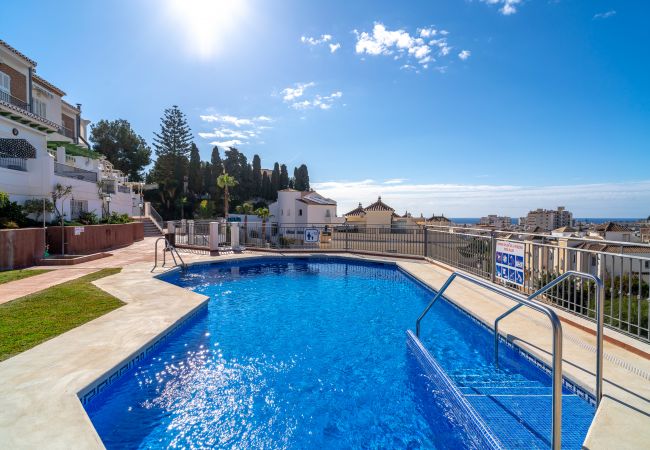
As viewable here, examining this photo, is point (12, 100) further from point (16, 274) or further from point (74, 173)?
point (16, 274)

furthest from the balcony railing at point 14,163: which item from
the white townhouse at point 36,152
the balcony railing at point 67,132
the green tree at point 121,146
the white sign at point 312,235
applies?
the green tree at point 121,146

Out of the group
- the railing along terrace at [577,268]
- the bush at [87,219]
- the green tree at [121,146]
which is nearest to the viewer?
the railing along terrace at [577,268]

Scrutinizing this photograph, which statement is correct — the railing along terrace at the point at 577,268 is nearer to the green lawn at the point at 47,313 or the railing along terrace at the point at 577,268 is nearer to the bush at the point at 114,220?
the green lawn at the point at 47,313

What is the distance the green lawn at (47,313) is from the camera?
15.9ft

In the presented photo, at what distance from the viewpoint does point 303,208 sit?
4475cm

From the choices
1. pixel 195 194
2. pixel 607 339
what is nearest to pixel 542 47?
pixel 607 339

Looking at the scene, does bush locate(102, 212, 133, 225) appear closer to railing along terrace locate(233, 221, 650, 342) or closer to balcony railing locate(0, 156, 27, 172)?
balcony railing locate(0, 156, 27, 172)

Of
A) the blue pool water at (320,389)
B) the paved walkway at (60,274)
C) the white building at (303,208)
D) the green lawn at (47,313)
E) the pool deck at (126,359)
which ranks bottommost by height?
the blue pool water at (320,389)

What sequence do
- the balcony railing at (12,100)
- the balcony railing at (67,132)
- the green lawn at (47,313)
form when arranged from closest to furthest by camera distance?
1. the green lawn at (47,313)
2. the balcony railing at (12,100)
3. the balcony railing at (67,132)

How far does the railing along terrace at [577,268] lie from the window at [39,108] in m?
29.9

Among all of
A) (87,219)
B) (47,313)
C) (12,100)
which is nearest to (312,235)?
(47,313)

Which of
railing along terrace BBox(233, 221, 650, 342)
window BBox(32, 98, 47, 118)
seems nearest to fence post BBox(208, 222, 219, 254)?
railing along terrace BBox(233, 221, 650, 342)

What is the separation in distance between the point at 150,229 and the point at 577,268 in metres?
29.9

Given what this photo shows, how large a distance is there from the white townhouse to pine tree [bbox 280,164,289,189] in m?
35.5
